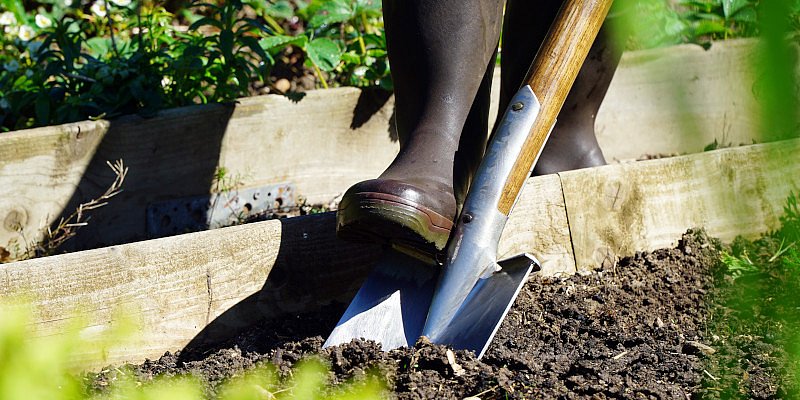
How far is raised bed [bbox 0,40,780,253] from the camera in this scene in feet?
→ 7.39

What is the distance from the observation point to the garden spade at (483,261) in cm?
162

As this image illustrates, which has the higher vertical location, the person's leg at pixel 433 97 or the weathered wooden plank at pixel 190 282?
the person's leg at pixel 433 97

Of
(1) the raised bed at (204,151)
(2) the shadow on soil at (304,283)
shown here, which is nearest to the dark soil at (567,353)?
(2) the shadow on soil at (304,283)

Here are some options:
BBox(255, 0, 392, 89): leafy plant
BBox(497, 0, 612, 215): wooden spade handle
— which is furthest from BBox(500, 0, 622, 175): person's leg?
BBox(255, 0, 392, 89): leafy plant

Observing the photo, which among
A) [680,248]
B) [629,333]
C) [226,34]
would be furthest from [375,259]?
[226,34]

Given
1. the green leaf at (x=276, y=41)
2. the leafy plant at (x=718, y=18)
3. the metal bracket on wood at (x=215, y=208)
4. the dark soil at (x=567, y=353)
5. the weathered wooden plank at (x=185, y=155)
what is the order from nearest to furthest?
the dark soil at (x=567, y=353), the weathered wooden plank at (x=185, y=155), the metal bracket on wood at (x=215, y=208), the green leaf at (x=276, y=41), the leafy plant at (x=718, y=18)

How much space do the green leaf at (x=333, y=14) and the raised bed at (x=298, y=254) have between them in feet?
3.76

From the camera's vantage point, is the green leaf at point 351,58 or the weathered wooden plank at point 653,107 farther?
the weathered wooden plank at point 653,107

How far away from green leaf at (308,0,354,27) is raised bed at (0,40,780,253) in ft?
1.14

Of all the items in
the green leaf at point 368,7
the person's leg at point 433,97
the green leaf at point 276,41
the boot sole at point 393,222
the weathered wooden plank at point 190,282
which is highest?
the green leaf at point 368,7

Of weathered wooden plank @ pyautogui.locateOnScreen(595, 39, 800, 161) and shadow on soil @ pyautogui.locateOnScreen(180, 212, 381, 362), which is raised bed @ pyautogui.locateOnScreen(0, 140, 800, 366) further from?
weathered wooden plank @ pyautogui.locateOnScreen(595, 39, 800, 161)

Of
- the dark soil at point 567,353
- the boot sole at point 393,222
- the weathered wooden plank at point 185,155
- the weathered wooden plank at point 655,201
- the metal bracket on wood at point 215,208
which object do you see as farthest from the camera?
the metal bracket on wood at point 215,208

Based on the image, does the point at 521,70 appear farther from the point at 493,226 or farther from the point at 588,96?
the point at 493,226

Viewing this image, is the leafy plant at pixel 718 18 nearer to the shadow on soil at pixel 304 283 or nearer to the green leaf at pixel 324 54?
the green leaf at pixel 324 54
